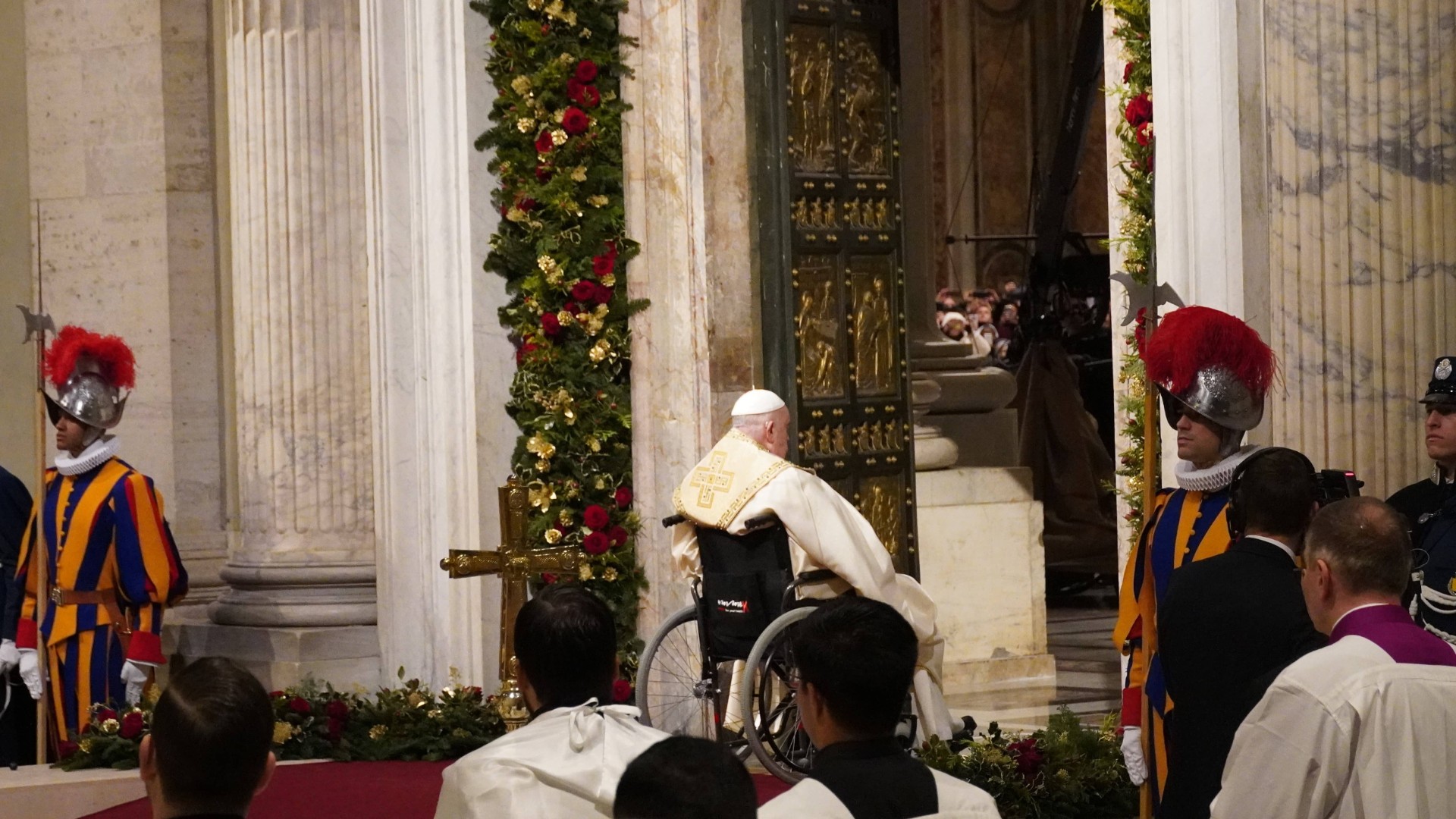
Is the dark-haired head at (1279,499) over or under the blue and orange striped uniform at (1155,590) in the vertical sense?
over

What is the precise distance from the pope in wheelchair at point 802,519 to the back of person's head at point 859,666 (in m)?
4.36

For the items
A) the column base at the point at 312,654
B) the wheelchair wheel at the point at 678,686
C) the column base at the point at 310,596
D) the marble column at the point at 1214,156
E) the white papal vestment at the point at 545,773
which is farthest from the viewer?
the column base at the point at 310,596

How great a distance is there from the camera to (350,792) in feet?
26.8

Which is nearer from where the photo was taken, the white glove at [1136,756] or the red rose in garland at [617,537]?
the white glove at [1136,756]

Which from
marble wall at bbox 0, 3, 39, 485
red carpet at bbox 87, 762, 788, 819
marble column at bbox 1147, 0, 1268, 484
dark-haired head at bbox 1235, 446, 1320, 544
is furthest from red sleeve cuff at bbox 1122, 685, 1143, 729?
marble wall at bbox 0, 3, 39, 485

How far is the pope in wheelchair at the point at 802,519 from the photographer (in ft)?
26.0

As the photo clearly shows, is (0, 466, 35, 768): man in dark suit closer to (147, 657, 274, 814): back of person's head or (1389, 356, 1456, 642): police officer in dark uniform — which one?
(1389, 356, 1456, 642): police officer in dark uniform

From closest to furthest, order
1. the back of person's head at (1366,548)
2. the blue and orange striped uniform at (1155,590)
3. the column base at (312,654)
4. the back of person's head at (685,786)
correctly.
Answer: the back of person's head at (685,786) → the back of person's head at (1366,548) → the blue and orange striped uniform at (1155,590) → the column base at (312,654)

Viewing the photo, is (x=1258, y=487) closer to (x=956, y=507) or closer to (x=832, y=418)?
(x=832, y=418)

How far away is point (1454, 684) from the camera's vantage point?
3.73 metres

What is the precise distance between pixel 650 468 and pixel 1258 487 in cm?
527

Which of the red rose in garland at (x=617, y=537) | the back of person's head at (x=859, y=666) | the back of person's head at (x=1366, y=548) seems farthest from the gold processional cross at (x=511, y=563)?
the back of person's head at (x=859, y=666)

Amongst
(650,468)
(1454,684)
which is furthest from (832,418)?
(1454,684)

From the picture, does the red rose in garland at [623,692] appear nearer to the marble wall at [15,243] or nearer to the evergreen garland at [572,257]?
the evergreen garland at [572,257]
